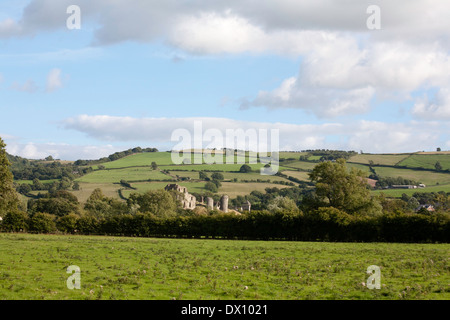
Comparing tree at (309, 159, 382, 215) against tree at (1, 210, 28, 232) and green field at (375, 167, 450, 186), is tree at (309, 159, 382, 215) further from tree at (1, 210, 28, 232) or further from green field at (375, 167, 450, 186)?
green field at (375, 167, 450, 186)

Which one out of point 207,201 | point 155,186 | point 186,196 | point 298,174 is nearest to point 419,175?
point 298,174

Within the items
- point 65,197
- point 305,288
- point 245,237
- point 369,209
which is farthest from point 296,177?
point 305,288

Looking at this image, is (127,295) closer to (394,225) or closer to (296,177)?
(394,225)

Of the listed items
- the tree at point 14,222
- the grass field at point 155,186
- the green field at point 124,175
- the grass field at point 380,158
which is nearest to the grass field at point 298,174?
the grass field at point 380,158

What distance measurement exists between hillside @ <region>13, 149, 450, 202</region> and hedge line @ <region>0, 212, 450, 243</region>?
83044mm

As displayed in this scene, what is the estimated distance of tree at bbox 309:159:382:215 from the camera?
6806 centimetres

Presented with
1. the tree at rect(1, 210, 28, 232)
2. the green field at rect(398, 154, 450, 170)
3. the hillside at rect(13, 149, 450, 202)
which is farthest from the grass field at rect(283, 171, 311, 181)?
the tree at rect(1, 210, 28, 232)

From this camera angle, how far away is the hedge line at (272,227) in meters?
50.3

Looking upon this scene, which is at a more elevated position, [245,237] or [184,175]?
[184,175]

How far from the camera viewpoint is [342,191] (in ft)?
224
